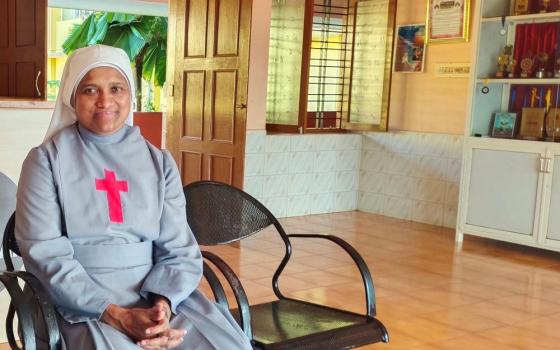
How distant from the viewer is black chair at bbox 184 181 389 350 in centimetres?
229

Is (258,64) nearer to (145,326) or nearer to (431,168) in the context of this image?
(431,168)

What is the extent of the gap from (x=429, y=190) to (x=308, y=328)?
16.7 feet

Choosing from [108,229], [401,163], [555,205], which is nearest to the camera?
[108,229]

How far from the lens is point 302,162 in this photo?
24.6 feet

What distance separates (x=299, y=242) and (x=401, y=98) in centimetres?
→ 225

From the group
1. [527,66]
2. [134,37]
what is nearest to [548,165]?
[527,66]

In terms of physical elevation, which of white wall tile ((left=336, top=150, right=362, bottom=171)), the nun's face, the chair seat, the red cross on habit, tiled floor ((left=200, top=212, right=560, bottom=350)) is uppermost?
the nun's face

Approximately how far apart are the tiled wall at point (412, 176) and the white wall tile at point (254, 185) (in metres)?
1.32

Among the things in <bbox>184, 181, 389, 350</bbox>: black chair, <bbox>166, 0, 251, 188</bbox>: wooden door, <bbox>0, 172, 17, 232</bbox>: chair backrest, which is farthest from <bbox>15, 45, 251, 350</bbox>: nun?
<bbox>166, 0, 251, 188</bbox>: wooden door

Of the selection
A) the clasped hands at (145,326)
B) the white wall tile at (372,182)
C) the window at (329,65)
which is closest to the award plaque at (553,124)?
the window at (329,65)

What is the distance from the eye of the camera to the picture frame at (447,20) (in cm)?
694

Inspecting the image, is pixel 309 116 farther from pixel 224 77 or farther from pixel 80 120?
pixel 80 120

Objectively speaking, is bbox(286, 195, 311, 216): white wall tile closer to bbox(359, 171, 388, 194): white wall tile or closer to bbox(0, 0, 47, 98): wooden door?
bbox(359, 171, 388, 194): white wall tile

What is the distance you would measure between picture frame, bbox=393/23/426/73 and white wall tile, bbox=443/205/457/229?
4.44 feet
